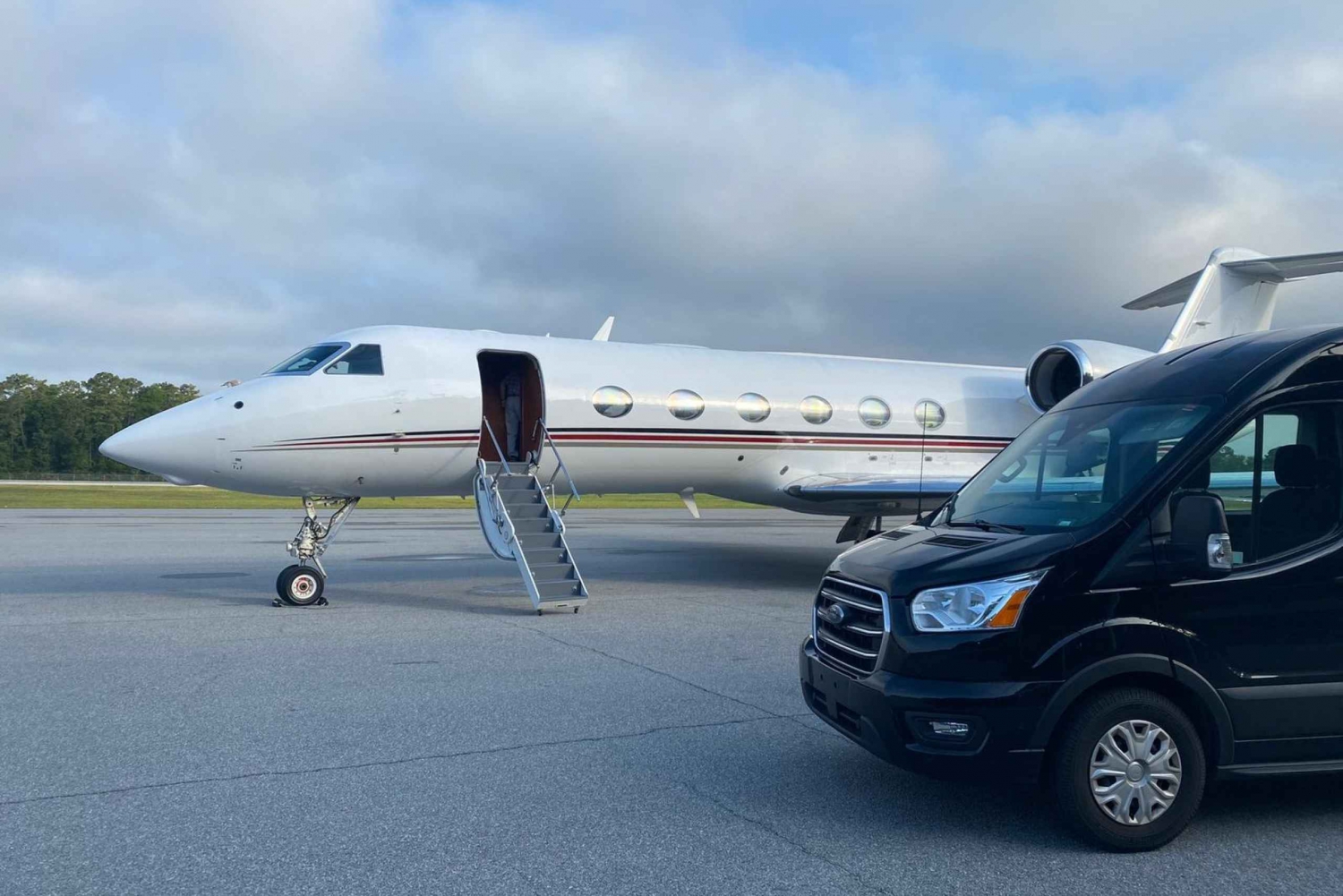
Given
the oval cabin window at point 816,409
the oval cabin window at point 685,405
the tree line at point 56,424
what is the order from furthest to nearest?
1. the tree line at point 56,424
2. the oval cabin window at point 816,409
3. the oval cabin window at point 685,405

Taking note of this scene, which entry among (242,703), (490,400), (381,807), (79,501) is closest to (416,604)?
(490,400)

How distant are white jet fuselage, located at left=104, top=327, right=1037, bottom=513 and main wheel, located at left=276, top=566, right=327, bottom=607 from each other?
1044 mm

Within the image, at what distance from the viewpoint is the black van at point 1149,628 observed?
459cm

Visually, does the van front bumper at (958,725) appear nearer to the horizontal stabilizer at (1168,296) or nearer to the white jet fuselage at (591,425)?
the white jet fuselage at (591,425)

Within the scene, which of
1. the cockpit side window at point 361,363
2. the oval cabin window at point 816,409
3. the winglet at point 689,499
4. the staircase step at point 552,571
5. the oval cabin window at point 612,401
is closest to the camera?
the staircase step at point 552,571

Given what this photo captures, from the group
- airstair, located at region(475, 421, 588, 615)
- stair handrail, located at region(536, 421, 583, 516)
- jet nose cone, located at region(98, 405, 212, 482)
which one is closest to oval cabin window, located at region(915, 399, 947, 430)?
stair handrail, located at region(536, 421, 583, 516)

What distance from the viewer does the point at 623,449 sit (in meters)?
14.3

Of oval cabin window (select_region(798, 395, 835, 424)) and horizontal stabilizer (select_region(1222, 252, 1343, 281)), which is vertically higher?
horizontal stabilizer (select_region(1222, 252, 1343, 281))

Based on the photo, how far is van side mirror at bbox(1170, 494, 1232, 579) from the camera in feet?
14.8

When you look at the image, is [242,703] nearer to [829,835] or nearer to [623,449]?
[829,835]

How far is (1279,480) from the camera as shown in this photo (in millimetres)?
5016

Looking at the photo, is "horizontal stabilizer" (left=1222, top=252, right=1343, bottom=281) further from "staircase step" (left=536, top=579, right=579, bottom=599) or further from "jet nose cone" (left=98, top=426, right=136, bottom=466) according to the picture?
"jet nose cone" (left=98, top=426, right=136, bottom=466)

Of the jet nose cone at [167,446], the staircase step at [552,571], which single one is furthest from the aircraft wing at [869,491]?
the jet nose cone at [167,446]

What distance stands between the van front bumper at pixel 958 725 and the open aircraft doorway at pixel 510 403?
9.65 metres
